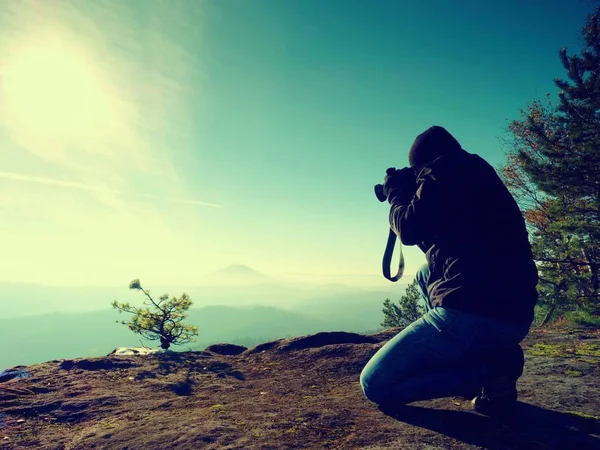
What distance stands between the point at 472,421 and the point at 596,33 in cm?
1639

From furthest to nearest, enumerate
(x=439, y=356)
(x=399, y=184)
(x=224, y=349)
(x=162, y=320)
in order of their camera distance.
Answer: (x=162, y=320) < (x=224, y=349) < (x=399, y=184) < (x=439, y=356)

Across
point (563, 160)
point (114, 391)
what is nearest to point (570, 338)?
point (563, 160)

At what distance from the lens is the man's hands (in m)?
3.98

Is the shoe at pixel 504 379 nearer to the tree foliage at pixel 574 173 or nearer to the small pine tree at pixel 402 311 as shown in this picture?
the tree foliage at pixel 574 173

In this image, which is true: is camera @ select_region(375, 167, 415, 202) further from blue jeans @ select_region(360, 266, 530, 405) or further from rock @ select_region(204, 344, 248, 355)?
rock @ select_region(204, 344, 248, 355)

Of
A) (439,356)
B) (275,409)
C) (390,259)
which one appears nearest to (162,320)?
(275,409)

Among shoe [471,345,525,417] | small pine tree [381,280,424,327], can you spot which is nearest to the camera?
shoe [471,345,525,417]

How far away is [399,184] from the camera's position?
406 centimetres

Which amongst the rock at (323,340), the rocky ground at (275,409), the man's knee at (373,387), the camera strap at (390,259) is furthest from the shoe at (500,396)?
the rock at (323,340)

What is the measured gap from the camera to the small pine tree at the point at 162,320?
1220cm

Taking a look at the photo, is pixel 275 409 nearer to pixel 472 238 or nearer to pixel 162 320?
pixel 472 238

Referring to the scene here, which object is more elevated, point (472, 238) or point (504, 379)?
point (472, 238)

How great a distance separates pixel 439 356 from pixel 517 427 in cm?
86

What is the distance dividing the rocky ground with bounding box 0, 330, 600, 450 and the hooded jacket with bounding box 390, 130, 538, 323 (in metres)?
1.09
